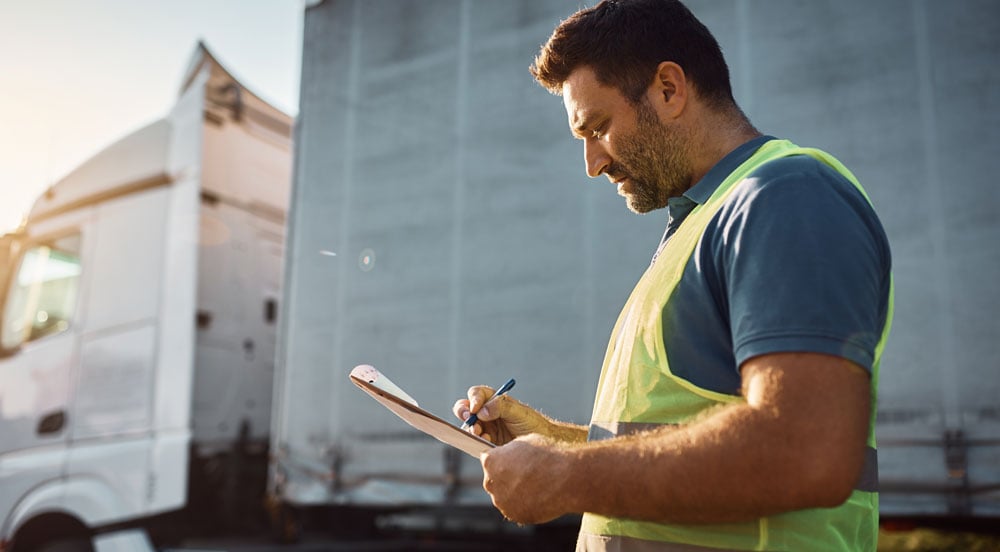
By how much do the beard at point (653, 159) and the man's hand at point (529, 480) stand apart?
1.67ft

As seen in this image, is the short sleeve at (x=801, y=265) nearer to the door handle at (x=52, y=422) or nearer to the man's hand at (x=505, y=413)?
the man's hand at (x=505, y=413)

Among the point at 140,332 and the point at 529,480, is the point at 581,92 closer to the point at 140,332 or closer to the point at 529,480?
the point at 529,480

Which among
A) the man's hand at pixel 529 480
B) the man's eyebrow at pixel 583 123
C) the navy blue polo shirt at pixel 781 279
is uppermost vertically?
the man's eyebrow at pixel 583 123

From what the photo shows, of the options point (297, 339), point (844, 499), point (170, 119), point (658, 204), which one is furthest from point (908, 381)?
point (170, 119)

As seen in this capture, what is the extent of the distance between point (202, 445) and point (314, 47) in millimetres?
2604

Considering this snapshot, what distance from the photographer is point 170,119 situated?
586 centimetres

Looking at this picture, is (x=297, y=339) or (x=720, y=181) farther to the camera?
(x=297, y=339)

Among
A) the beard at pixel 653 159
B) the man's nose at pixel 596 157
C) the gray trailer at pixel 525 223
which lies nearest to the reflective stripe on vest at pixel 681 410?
the beard at pixel 653 159

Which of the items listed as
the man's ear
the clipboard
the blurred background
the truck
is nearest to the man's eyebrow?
the man's ear

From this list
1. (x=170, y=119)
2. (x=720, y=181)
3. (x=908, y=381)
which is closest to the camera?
(x=720, y=181)

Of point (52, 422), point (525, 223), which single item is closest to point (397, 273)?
point (525, 223)

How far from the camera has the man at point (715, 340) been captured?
103 cm

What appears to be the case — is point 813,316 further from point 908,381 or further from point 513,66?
point 513,66

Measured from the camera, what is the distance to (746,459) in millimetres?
1039
